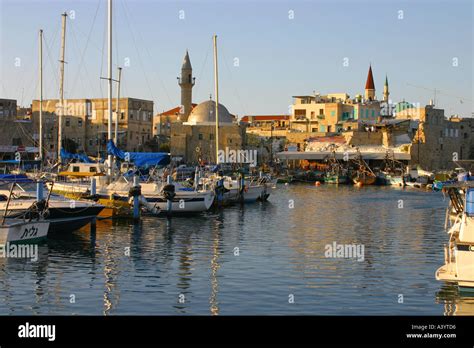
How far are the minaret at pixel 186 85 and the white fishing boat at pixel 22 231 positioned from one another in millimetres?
85335

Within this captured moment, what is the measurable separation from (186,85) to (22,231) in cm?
8801

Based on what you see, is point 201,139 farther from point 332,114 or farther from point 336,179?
point 332,114

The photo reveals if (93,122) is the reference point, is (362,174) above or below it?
below

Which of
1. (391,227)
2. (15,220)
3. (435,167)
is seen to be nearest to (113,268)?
(15,220)

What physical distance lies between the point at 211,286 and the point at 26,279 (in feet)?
19.0

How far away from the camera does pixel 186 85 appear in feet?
372

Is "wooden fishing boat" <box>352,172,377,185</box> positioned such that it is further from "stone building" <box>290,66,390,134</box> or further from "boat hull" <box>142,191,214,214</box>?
"boat hull" <box>142,191,214,214</box>

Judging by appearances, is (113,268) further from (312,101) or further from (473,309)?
(312,101)

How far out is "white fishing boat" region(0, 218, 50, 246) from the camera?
2644cm

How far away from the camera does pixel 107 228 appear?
34.4 meters

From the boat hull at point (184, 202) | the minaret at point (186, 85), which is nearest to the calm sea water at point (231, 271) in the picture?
the boat hull at point (184, 202)

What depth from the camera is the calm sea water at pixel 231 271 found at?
18734mm

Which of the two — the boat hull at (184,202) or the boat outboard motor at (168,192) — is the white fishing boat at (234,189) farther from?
the boat outboard motor at (168,192)

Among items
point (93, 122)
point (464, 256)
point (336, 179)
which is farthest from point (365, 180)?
point (464, 256)
